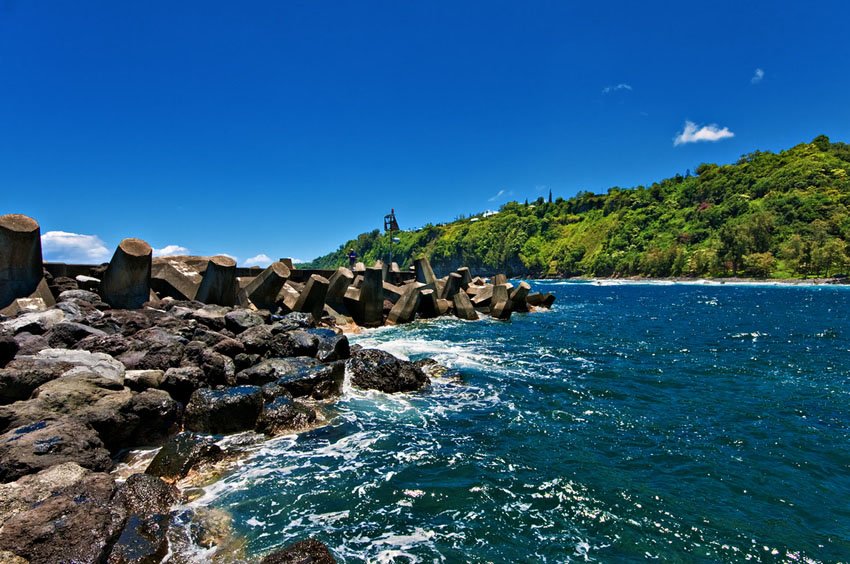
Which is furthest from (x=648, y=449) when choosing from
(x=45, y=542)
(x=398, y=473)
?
(x=45, y=542)

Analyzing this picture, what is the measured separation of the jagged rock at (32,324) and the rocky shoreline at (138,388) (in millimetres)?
31

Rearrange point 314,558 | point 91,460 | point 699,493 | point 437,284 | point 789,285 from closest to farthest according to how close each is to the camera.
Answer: point 314,558
point 91,460
point 699,493
point 437,284
point 789,285

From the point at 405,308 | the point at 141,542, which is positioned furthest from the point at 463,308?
the point at 141,542

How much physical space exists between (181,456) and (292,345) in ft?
18.6

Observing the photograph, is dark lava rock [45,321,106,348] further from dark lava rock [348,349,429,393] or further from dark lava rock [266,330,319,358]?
dark lava rock [348,349,429,393]

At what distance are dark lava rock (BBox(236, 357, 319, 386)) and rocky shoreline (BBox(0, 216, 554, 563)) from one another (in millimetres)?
31

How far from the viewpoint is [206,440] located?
24.7 feet

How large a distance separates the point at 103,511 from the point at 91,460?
173 centimetres

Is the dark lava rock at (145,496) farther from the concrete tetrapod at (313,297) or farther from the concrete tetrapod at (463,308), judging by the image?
the concrete tetrapod at (463,308)

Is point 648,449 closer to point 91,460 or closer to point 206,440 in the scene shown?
point 206,440

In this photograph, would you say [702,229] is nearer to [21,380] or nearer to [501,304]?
[501,304]

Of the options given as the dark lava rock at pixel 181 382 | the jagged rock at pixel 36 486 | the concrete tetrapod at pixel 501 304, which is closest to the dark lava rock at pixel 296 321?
the dark lava rock at pixel 181 382

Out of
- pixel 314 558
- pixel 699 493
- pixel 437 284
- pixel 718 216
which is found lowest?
pixel 699 493

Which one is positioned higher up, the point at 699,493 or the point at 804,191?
the point at 804,191
